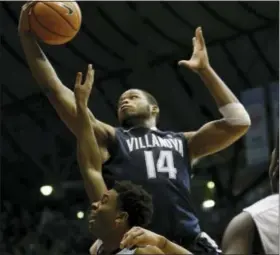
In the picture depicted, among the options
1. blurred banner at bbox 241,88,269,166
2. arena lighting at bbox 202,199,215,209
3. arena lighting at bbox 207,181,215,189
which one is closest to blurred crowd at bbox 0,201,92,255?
arena lighting at bbox 202,199,215,209

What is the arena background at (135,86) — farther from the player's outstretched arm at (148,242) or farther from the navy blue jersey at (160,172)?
the player's outstretched arm at (148,242)

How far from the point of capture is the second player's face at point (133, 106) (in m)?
3.95

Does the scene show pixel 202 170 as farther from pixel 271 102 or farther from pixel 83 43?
pixel 83 43

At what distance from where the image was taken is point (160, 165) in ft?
12.2

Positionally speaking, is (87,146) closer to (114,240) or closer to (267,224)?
(114,240)

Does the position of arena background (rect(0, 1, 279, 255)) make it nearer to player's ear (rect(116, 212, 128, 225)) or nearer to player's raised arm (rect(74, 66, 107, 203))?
player's raised arm (rect(74, 66, 107, 203))

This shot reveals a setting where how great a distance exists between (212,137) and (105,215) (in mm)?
1100

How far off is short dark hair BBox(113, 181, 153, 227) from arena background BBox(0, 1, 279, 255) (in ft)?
22.2

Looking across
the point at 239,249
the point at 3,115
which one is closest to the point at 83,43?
the point at 3,115

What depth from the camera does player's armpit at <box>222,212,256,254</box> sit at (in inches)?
101

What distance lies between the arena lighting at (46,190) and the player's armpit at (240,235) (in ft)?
28.7

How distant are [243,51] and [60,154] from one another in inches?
116

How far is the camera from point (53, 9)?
383cm

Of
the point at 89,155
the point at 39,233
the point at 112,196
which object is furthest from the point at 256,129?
the point at 112,196
